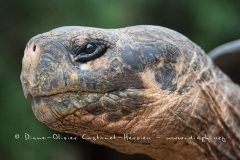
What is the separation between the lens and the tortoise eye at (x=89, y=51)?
4.65 ft

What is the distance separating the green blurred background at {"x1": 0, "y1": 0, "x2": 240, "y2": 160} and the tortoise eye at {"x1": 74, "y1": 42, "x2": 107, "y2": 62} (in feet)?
11.0

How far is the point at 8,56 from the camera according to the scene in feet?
16.9

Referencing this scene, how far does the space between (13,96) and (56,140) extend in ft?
2.19

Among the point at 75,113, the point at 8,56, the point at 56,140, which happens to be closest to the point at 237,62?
the point at 75,113

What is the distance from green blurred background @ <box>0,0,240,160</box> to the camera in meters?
4.80

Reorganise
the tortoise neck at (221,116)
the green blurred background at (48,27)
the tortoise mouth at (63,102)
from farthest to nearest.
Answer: the green blurred background at (48,27)
the tortoise neck at (221,116)
the tortoise mouth at (63,102)

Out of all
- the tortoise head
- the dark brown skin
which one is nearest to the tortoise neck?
the dark brown skin

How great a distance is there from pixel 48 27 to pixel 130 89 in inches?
149

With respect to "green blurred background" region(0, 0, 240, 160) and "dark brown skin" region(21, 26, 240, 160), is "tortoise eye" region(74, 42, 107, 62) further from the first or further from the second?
"green blurred background" region(0, 0, 240, 160)

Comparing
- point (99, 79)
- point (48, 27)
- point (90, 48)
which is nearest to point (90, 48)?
point (90, 48)

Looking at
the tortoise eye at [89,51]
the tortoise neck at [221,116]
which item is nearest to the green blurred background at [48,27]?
the tortoise neck at [221,116]

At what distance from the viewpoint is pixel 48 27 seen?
16.6 feet

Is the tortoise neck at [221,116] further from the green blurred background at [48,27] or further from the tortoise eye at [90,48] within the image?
the green blurred background at [48,27]

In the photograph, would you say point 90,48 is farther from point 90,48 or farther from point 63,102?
point 63,102
